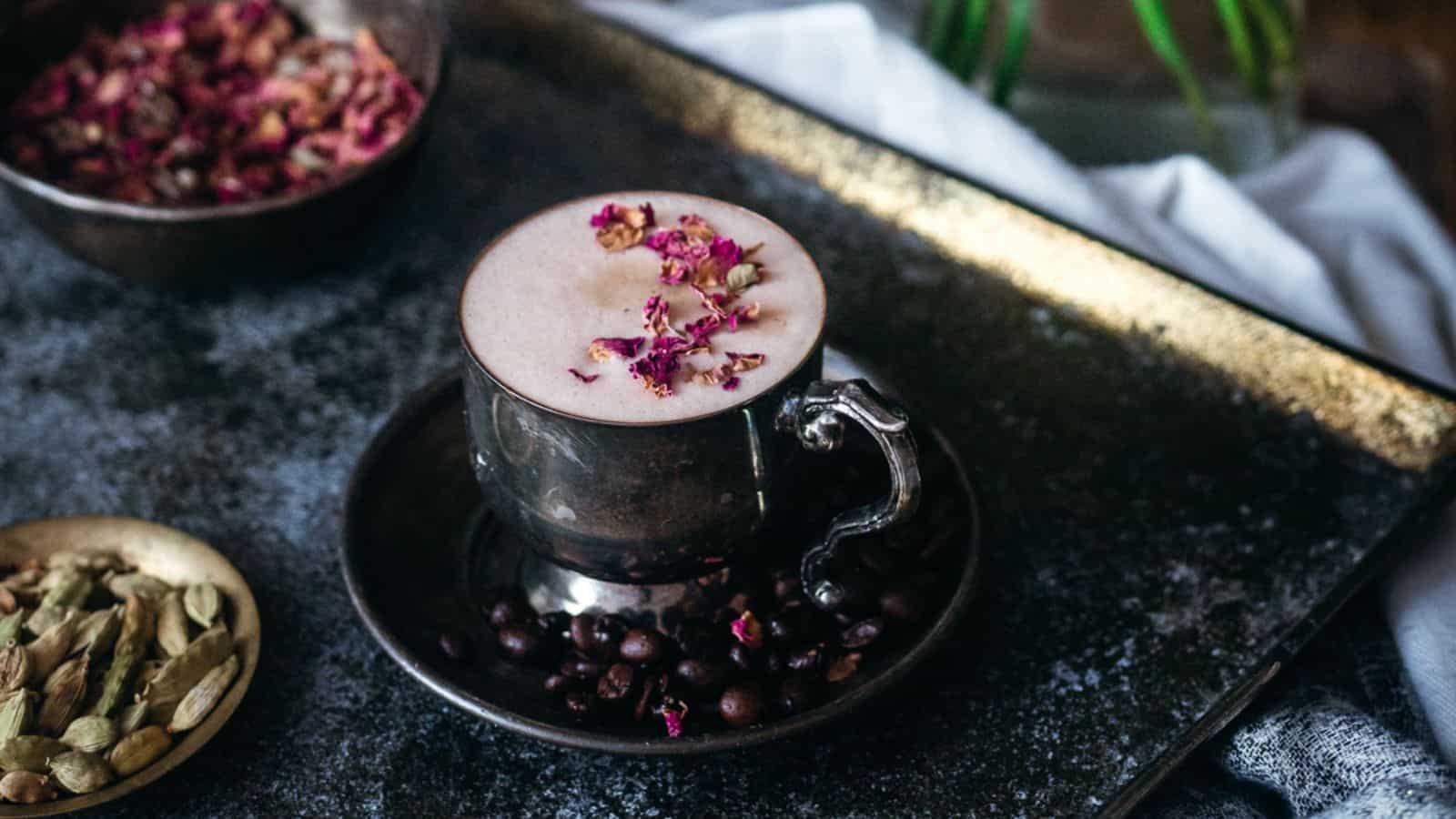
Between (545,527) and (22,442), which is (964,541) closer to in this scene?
(545,527)

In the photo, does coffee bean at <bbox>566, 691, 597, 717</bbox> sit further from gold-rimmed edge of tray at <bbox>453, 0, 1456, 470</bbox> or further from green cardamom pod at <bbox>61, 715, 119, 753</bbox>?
gold-rimmed edge of tray at <bbox>453, 0, 1456, 470</bbox>

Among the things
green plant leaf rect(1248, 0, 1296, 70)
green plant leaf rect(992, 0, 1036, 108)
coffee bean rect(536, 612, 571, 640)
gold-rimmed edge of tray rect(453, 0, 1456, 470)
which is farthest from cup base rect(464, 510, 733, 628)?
green plant leaf rect(1248, 0, 1296, 70)

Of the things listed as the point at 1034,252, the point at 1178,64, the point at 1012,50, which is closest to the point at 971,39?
the point at 1012,50

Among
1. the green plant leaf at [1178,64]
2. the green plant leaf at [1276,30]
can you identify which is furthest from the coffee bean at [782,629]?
the green plant leaf at [1276,30]

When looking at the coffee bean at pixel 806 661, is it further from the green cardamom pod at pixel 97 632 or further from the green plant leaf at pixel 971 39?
the green plant leaf at pixel 971 39

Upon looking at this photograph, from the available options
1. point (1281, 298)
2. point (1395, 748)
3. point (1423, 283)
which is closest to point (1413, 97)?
point (1423, 283)
